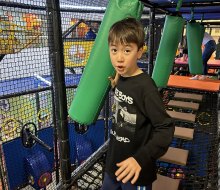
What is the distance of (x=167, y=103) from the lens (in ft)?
9.17

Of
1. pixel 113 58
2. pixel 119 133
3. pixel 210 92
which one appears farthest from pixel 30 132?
pixel 210 92

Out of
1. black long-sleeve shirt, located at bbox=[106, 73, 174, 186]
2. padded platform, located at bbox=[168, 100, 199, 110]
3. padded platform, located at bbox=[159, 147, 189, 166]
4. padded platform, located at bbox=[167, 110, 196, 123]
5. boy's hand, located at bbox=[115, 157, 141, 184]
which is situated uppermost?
black long-sleeve shirt, located at bbox=[106, 73, 174, 186]

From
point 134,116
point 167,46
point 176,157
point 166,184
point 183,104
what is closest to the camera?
point 134,116

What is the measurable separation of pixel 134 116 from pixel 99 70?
0.87 ft

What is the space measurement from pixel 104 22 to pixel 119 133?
0.50 metres

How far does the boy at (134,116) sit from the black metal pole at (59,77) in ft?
0.95

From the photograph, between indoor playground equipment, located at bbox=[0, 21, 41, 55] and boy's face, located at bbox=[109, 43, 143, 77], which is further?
indoor playground equipment, located at bbox=[0, 21, 41, 55]

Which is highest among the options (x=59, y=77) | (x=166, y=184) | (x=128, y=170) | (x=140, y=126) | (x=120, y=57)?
(x=120, y=57)

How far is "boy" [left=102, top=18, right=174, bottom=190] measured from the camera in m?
0.81

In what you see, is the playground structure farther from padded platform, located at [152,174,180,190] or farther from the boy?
the boy

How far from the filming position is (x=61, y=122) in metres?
1.18

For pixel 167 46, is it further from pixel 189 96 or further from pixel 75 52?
pixel 189 96

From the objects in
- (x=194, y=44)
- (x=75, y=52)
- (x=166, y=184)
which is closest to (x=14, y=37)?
(x=75, y=52)

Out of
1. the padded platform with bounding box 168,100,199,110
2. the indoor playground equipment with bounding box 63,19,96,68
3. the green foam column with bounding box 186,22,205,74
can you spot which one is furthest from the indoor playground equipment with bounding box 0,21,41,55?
the padded platform with bounding box 168,100,199,110
